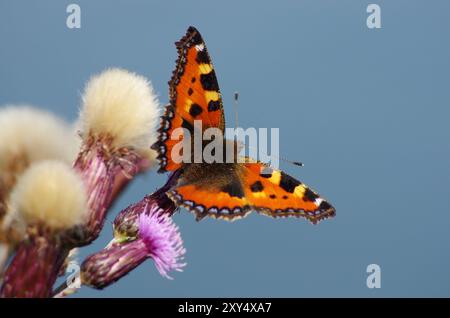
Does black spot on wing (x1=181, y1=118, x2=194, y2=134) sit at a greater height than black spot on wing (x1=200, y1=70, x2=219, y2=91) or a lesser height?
lesser

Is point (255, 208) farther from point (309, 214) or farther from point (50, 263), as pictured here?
point (50, 263)

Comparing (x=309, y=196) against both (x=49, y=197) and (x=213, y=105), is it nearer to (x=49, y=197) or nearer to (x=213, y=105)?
(x=213, y=105)

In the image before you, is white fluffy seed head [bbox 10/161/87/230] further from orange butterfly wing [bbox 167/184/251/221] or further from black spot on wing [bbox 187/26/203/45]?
black spot on wing [bbox 187/26/203/45]

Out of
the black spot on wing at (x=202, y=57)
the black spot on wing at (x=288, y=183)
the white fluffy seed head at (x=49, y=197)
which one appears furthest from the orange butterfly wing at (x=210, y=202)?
the white fluffy seed head at (x=49, y=197)

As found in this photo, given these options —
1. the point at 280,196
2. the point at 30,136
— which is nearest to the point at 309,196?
the point at 280,196

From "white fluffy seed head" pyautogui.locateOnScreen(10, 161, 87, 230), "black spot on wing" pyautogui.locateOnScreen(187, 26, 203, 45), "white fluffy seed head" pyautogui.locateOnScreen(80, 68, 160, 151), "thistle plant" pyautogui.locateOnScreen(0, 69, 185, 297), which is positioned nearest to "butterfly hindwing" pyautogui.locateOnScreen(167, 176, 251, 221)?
"thistle plant" pyautogui.locateOnScreen(0, 69, 185, 297)

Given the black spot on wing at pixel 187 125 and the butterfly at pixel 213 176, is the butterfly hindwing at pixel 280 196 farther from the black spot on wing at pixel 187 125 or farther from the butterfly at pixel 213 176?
the black spot on wing at pixel 187 125
